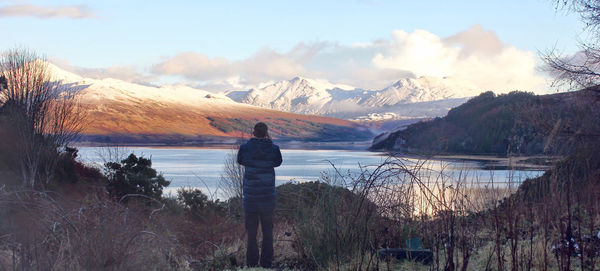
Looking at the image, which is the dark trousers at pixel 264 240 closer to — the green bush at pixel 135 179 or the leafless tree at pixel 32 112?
the green bush at pixel 135 179

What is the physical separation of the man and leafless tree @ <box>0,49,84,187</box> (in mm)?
17852

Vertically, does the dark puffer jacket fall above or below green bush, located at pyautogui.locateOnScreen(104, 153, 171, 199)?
above

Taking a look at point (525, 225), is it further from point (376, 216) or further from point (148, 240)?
point (148, 240)

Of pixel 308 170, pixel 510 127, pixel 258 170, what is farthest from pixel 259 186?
pixel 510 127

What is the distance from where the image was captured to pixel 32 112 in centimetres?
2328

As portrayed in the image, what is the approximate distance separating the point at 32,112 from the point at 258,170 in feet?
63.5

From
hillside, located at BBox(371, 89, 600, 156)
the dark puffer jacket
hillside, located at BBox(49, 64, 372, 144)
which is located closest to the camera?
the dark puffer jacket

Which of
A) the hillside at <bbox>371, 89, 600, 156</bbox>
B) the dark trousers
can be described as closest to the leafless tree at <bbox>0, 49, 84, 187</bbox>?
the hillside at <bbox>371, 89, 600, 156</bbox>

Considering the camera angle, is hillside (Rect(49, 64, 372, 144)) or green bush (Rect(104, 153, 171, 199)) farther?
hillside (Rect(49, 64, 372, 144))

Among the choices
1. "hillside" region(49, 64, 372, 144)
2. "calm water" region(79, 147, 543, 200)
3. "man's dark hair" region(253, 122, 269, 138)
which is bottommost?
"calm water" region(79, 147, 543, 200)

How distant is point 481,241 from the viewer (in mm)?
7617

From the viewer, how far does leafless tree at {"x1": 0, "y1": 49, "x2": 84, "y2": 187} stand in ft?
75.1

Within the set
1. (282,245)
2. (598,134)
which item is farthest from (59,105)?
(598,134)

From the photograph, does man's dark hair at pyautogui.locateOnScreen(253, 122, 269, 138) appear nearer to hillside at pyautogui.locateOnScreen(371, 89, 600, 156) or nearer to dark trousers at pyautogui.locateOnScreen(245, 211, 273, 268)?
dark trousers at pyautogui.locateOnScreen(245, 211, 273, 268)
